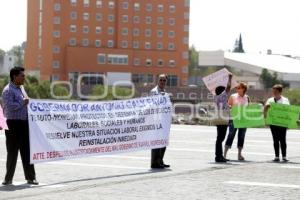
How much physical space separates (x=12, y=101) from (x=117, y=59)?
416 feet

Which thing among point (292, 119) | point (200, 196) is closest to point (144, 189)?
point (200, 196)

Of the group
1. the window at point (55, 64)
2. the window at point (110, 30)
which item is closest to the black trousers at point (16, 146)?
the window at point (55, 64)

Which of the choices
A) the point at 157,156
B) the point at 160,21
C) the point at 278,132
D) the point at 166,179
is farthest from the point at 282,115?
the point at 160,21

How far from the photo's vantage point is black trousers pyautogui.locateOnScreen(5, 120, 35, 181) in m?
11.9

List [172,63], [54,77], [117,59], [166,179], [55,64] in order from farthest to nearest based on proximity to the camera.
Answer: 1. [172,63]
2. [117,59]
3. [54,77]
4. [55,64]
5. [166,179]

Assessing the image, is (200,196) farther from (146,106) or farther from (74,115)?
(146,106)

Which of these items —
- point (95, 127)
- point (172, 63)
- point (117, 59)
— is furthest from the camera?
point (172, 63)

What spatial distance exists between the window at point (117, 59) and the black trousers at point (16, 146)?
12491cm

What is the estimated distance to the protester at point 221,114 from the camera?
16141 mm

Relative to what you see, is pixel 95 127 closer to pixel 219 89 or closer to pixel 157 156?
pixel 157 156

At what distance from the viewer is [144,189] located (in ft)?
37.0

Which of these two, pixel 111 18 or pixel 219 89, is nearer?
pixel 219 89

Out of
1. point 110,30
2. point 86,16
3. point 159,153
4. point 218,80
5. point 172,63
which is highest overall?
point 86,16

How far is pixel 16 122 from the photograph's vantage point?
1191 centimetres
